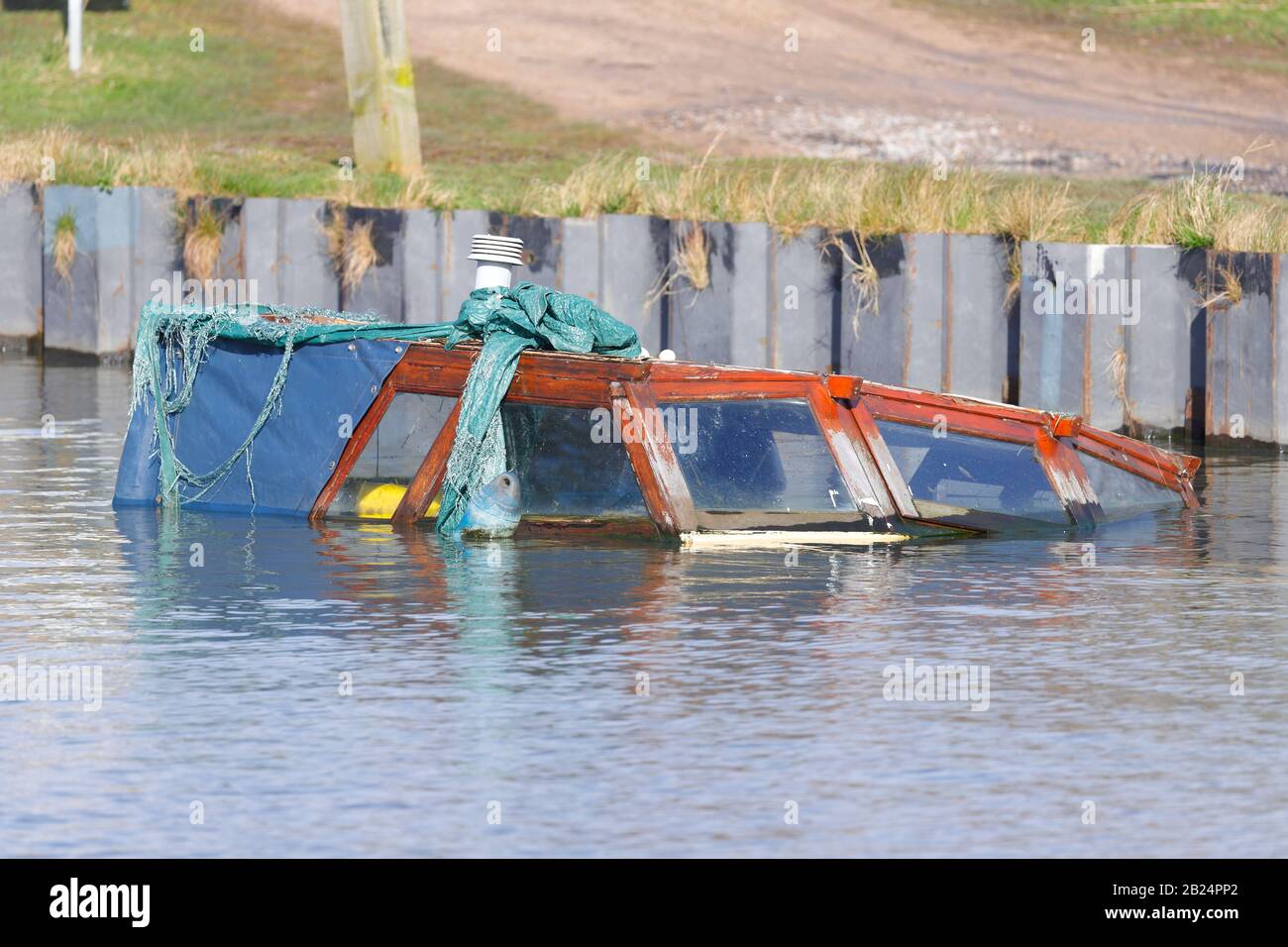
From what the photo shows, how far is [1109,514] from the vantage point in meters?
14.9

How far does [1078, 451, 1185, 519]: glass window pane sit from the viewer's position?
48.6 feet

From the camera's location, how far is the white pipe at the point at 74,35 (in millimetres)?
35312

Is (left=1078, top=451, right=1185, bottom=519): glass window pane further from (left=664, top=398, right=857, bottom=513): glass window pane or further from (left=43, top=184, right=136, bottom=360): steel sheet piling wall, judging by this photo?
(left=43, top=184, right=136, bottom=360): steel sheet piling wall

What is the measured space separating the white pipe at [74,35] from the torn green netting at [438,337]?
2066cm

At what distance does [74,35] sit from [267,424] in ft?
72.8

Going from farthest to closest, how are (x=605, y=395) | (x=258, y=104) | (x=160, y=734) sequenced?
(x=258, y=104), (x=605, y=395), (x=160, y=734)

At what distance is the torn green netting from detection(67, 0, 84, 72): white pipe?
67.8 ft

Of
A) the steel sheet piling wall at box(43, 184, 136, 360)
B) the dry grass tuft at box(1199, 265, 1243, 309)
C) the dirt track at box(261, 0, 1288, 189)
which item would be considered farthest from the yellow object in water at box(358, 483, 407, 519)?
the dirt track at box(261, 0, 1288, 189)

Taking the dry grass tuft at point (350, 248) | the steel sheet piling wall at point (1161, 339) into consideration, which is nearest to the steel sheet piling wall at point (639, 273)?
the dry grass tuft at point (350, 248)

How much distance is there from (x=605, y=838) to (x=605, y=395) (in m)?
5.96
